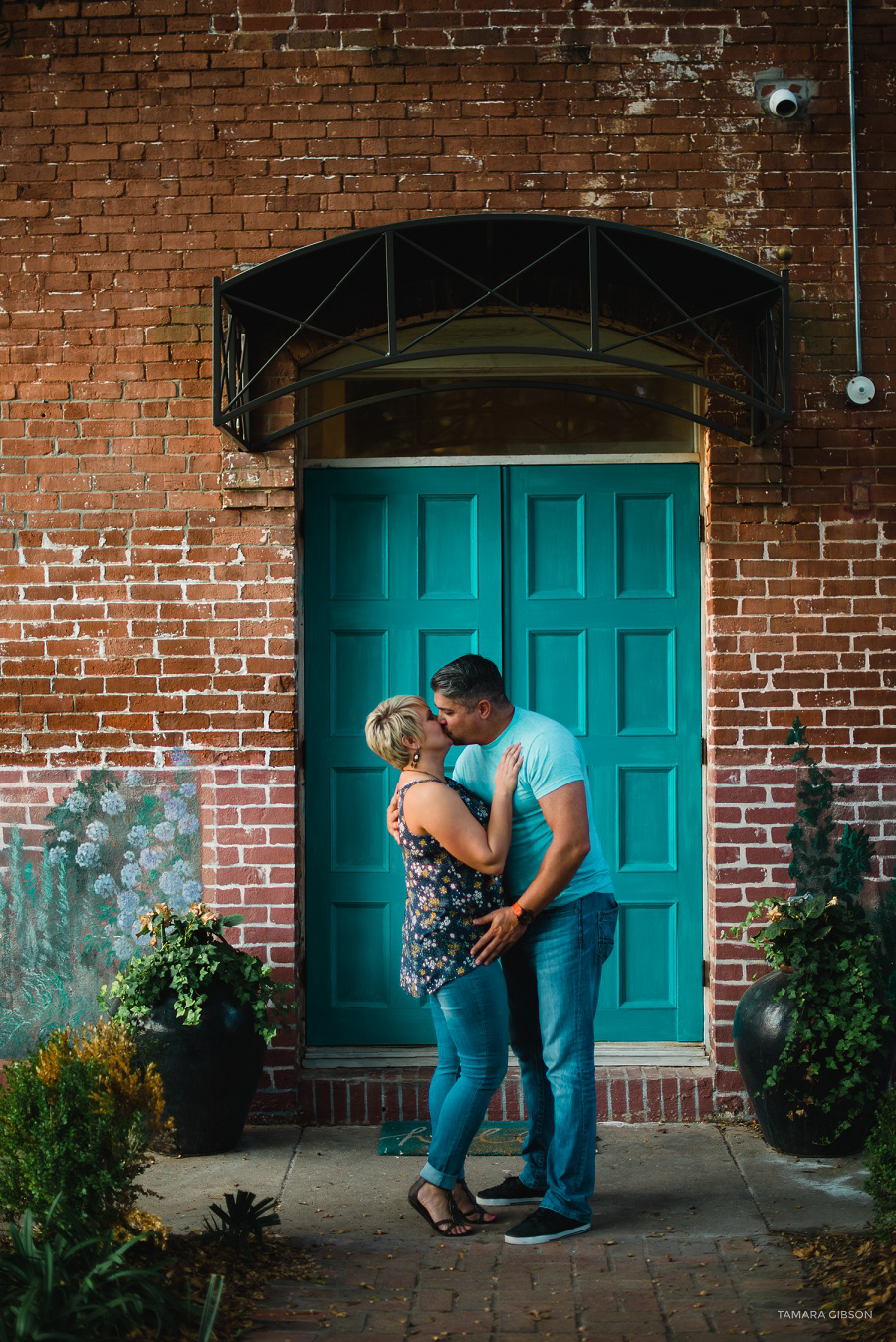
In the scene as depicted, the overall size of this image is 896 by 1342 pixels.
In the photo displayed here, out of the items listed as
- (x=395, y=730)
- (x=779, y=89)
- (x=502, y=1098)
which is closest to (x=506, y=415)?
(x=779, y=89)

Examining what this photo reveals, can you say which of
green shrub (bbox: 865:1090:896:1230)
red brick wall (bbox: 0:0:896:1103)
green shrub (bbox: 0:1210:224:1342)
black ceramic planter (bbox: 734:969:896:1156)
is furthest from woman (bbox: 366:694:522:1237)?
red brick wall (bbox: 0:0:896:1103)

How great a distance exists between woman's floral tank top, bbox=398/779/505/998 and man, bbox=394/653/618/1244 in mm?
62

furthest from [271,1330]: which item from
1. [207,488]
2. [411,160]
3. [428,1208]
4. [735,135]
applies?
[735,135]

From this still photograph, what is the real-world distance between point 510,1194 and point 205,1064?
A: 4.27 ft

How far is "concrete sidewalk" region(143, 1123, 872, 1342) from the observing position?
356cm

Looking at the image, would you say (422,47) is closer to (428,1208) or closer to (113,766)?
(113,766)

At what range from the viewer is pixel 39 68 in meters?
5.58

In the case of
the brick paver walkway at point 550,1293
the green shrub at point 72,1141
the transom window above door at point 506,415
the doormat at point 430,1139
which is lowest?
the doormat at point 430,1139

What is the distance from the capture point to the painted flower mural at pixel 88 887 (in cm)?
548

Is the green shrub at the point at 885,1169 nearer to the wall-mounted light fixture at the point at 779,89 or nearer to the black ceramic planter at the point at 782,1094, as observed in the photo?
the black ceramic planter at the point at 782,1094

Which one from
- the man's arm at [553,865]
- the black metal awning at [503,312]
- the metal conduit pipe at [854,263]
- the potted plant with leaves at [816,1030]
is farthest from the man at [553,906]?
the metal conduit pipe at [854,263]

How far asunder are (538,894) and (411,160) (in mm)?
3426

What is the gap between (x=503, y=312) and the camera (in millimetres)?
5656

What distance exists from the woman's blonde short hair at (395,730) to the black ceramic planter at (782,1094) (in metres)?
1.95
